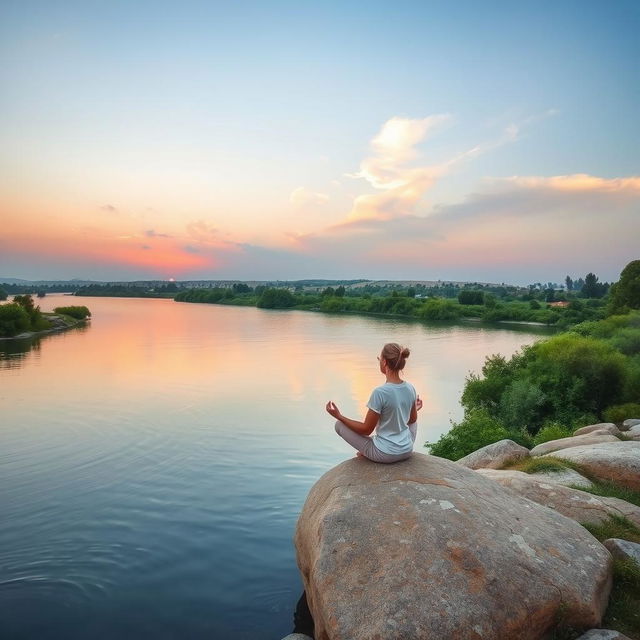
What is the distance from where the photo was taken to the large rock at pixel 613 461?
10.4m

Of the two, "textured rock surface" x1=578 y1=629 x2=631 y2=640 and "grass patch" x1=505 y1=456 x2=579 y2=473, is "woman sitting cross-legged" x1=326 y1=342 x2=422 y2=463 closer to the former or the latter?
"textured rock surface" x1=578 y1=629 x2=631 y2=640

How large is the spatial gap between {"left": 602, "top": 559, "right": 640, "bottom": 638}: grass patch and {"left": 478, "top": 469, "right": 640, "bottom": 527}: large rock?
1474mm

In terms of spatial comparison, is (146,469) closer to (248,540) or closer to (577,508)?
(248,540)

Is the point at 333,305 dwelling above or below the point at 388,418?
below

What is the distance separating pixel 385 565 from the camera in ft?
19.1

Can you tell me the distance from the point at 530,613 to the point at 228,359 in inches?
1833

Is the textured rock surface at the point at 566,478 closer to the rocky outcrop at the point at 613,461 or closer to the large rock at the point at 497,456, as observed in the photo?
the rocky outcrop at the point at 613,461

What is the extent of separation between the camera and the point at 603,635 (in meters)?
5.52

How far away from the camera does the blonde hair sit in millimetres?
7121

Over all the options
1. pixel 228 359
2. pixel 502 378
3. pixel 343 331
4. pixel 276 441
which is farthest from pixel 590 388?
pixel 343 331

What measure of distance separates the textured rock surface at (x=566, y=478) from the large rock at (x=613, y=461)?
550mm

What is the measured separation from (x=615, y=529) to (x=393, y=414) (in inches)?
156

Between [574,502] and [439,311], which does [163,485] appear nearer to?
[574,502]

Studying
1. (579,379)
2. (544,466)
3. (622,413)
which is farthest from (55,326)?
(544,466)
